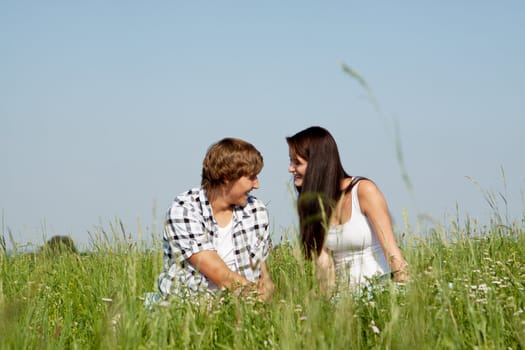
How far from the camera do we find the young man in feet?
15.4

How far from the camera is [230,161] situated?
4746 mm

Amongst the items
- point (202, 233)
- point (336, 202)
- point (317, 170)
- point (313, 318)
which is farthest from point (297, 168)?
point (313, 318)

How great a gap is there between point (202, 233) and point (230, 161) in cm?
54

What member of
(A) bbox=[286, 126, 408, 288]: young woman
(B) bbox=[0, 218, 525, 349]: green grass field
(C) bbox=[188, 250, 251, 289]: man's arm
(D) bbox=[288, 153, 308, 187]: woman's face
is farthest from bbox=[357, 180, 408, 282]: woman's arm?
(C) bbox=[188, 250, 251, 289]: man's arm

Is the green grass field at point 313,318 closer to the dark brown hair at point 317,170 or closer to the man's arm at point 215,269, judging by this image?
the man's arm at point 215,269

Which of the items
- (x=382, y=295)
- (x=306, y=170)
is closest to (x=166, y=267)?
(x=306, y=170)

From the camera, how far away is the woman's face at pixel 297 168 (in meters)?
4.89

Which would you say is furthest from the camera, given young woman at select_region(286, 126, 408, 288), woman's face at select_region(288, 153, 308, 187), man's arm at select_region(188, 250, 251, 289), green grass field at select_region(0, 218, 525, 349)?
woman's face at select_region(288, 153, 308, 187)

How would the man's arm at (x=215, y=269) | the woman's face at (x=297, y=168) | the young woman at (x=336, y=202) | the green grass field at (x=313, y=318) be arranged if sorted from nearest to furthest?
the green grass field at (x=313, y=318), the man's arm at (x=215, y=269), the young woman at (x=336, y=202), the woman's face at (x=297, y=168)

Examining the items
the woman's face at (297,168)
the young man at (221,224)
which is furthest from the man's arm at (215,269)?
the woman's face at (297,168)

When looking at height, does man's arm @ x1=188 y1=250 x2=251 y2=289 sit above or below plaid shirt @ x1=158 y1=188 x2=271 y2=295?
below

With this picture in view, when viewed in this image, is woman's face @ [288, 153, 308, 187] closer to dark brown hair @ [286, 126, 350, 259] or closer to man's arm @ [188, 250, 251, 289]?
dark brown hair @ [286, 126, 350, 259]

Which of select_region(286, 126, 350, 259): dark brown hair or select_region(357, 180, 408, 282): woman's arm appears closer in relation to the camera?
select_region(357, 180, 408, 282): woman's arm

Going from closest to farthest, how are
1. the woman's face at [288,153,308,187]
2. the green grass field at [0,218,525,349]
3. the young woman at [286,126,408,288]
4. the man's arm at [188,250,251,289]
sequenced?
1. the green grass field at [0,218,525,349]
2. the man's arm at [188,250,251,289]
3. the young woman at [286,126,408,288]
4. the woman's face at [288,153,308,187]
